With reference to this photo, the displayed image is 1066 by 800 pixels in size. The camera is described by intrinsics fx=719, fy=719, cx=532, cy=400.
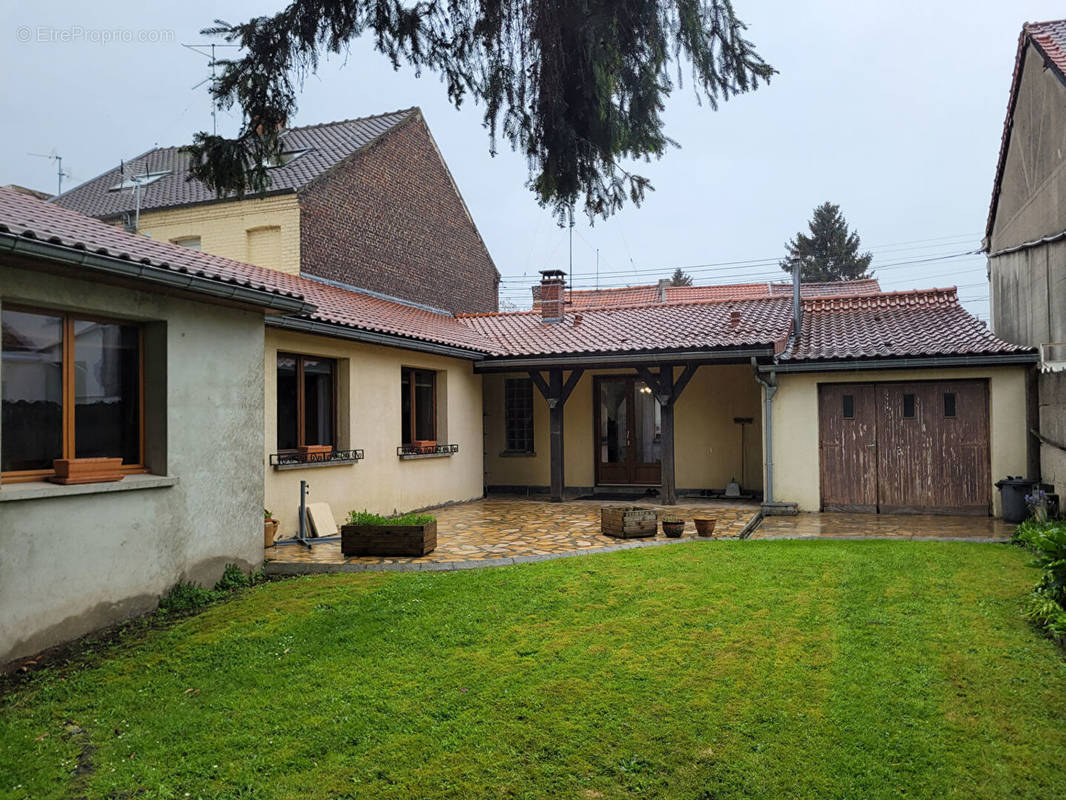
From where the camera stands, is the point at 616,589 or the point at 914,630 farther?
the point at 616,589

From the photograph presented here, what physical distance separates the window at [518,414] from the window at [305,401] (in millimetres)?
5840

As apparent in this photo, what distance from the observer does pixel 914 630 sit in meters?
5.25

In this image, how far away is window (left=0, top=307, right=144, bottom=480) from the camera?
541 centimetres

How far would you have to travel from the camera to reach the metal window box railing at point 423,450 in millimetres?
11797

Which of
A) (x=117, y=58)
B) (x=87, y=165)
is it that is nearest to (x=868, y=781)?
(x=117, y=58)

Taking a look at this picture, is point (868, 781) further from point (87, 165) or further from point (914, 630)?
point (87, 165)

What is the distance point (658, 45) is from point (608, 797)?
3989 mm

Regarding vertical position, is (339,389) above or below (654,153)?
below

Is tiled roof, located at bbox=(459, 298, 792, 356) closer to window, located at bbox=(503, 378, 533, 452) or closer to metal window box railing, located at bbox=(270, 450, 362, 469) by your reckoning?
window, located at bbox=(503, 378, 533, 452)

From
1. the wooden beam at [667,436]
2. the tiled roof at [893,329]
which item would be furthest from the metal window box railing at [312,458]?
the tiled roof at [893,329]

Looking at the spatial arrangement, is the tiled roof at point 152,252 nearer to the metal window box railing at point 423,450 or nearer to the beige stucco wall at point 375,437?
the beige stucco wall at point 375,437

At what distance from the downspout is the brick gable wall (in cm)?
982

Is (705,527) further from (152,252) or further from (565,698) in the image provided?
(152,252)

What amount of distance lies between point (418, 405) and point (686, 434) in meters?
5.62
